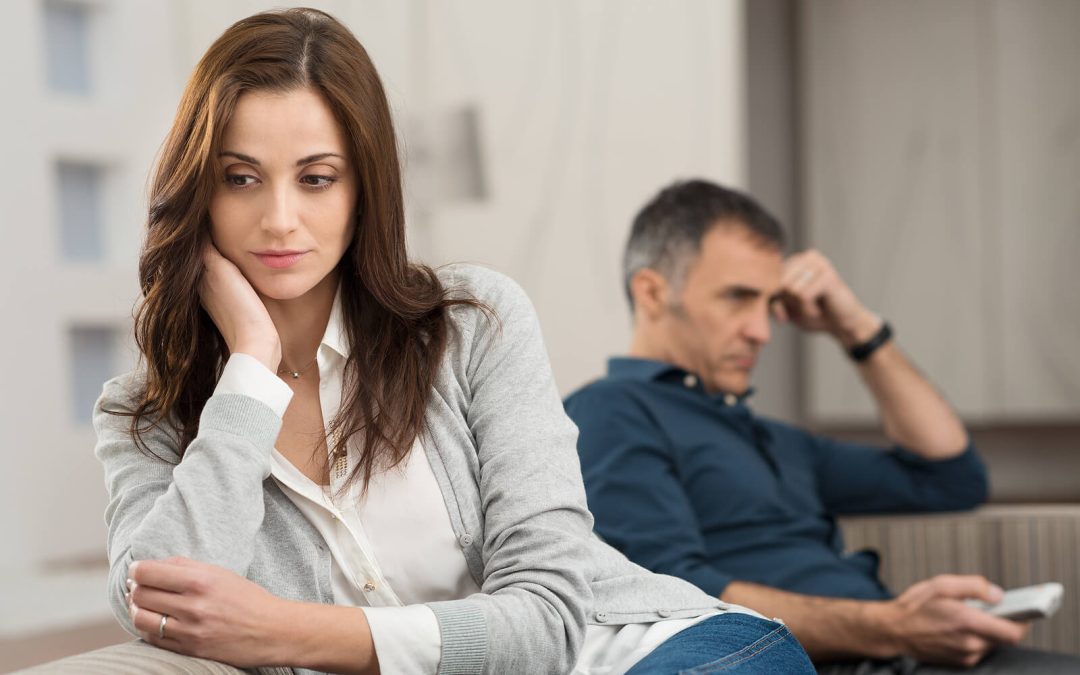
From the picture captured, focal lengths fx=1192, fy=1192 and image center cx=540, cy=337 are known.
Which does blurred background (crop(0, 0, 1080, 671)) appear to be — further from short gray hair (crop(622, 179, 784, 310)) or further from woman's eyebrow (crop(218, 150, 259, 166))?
short gray hair (crop(622, 179, 784, 310))

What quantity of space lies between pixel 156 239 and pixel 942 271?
103 inches

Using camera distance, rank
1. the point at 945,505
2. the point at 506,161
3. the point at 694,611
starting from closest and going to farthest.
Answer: the point at 694,611 < the point at 945,505 < the point at 506,161

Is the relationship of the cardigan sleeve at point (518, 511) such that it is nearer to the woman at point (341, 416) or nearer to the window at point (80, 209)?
the woman at point (341, 416)

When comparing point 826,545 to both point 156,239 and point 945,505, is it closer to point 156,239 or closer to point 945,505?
point 945,505

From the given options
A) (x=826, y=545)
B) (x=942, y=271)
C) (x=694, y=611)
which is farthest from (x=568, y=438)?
(x=942, y=271)

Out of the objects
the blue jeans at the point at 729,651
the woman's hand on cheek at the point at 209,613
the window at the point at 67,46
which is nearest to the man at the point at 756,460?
the blue jeans at the point at 729,651

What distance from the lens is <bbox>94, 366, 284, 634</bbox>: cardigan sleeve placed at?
1127mm

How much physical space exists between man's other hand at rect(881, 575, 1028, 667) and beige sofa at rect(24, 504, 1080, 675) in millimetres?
367

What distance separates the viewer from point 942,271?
3.40 meters

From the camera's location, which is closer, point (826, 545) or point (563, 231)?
point (826, 545)

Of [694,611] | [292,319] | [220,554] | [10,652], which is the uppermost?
[292,319]

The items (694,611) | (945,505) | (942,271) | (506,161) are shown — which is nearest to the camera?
(694,611)

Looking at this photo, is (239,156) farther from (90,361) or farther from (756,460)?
(756,460)

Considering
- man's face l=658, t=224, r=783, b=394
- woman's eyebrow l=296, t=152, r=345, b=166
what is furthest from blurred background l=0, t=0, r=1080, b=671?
man's face l=658, t=224, r=783, b=394
